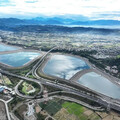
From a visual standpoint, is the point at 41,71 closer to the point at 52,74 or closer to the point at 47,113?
the point at 52,74

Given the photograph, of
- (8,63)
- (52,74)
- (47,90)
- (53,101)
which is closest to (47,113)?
(53,101)

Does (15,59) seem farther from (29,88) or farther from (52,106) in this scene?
(52,106)

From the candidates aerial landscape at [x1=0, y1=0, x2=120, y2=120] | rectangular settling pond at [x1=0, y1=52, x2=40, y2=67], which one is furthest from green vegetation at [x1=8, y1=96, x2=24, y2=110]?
rectangular settling pond at [x1=0, y1=52, x2=40, y2=67]

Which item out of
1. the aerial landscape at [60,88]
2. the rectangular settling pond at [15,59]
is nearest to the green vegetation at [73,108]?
the aerial landscape at [60,88]

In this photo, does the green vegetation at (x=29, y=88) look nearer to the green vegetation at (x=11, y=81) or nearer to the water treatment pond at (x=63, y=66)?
the green vegetation at (x=11, y=81)

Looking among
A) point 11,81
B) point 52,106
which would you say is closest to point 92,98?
point 52,106
